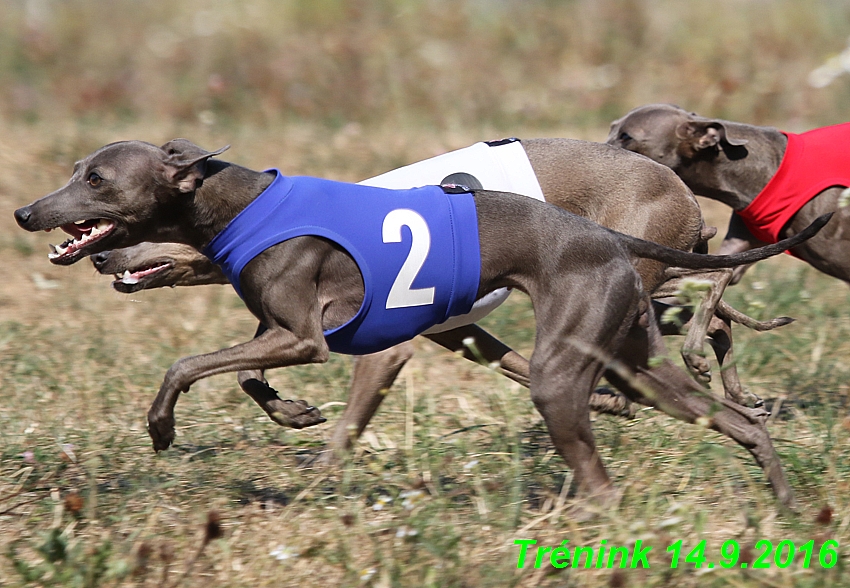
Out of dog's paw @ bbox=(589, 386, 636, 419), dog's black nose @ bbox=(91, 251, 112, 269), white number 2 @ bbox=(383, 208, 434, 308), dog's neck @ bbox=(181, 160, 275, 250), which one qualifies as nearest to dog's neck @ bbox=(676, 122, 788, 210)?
dog's paw @ bbox=(589, 386, 636, 419)

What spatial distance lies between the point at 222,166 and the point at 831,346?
392 cm

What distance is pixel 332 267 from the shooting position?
420cm

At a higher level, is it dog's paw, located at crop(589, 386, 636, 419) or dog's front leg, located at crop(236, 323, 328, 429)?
dog's front leg, located at crop(236, 323, 328, 429)

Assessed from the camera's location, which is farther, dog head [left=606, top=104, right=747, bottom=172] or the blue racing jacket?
dog head [left=606, top=104, right=747, bottom=172]

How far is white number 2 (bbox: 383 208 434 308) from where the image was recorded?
416cm

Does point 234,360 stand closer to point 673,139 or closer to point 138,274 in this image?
point 138,274

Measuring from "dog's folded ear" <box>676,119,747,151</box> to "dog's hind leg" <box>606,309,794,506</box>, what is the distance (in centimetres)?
183

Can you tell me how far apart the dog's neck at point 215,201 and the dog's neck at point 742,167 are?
2704 millimetres

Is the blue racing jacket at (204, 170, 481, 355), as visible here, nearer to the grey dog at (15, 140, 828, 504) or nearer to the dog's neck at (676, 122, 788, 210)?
the grey dog at (15, 140, 828, 504)

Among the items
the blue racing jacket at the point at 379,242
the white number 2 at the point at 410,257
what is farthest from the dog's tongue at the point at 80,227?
the white number 2 at the point at 410,257

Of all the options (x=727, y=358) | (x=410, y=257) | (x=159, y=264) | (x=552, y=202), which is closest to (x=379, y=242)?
(x=410, y=257)

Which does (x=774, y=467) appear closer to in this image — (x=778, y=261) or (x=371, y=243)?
(x=371, y=243)

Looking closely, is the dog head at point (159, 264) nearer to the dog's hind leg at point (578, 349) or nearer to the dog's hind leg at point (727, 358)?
the dog's hind leg at point (578, 349)

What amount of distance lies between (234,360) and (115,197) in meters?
0.77
